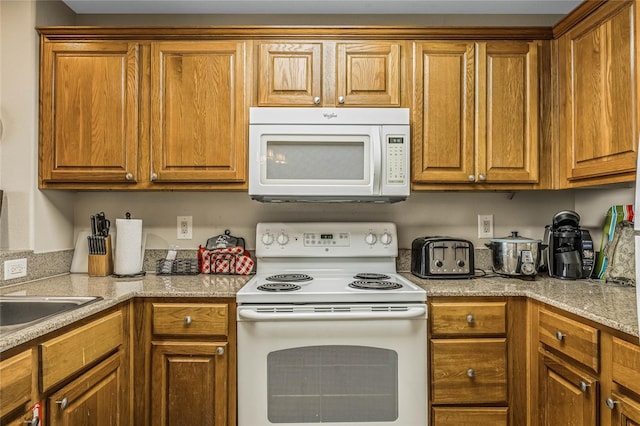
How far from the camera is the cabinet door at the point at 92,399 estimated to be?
4.03 ft

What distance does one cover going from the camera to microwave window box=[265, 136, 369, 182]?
6.41 feet

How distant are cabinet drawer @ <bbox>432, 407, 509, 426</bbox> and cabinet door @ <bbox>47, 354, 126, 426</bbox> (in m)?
1.30

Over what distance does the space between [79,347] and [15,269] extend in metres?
0.80

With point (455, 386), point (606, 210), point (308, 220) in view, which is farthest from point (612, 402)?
point (308, 220)

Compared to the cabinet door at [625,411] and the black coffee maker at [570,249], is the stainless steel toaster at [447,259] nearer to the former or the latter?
the black coffee maker at [570,249]

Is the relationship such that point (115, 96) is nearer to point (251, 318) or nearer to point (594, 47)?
point (251, 318)

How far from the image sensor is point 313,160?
1.96 metres

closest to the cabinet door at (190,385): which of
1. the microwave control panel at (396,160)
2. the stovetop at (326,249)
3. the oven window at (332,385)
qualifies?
the oven window at (332,385)

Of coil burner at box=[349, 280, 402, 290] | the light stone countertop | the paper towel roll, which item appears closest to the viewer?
the light stone countertop

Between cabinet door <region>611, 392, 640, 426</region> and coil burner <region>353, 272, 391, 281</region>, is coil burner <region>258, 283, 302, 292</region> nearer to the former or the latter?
coil burner <region>353, 272, 391, 281</region>

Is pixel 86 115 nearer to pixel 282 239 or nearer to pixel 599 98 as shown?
pixel 282 239

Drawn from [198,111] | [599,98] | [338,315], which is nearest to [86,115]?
[198,111]

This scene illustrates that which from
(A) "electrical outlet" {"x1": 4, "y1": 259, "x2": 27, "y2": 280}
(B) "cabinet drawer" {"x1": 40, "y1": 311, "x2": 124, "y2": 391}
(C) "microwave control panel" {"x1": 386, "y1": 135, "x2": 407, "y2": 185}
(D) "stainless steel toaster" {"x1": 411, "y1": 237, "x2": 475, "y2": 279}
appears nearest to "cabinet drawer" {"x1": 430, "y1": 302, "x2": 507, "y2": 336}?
(D) "stainless steel toaster" {"x1": 411, "y1": 237, "x2": 475, "y2": 279}

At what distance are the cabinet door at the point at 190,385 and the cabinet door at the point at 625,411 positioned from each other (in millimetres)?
1386
